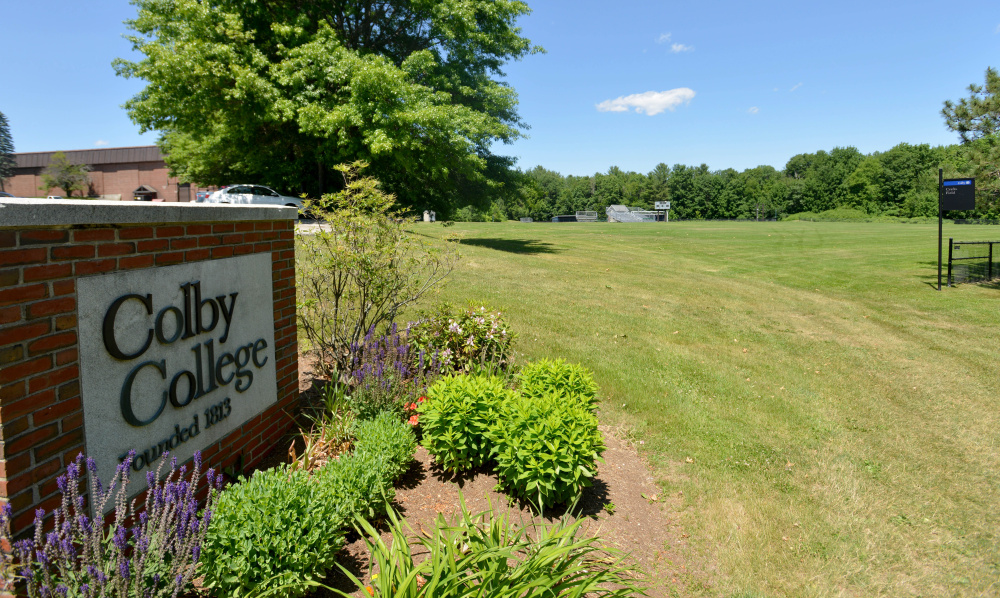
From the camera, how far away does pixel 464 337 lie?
6.15m

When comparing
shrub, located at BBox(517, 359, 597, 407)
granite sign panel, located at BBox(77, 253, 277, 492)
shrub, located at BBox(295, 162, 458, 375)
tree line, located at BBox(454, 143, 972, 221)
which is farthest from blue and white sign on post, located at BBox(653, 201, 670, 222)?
granite sign panel, located at BBox(77, 253, 277, 492)

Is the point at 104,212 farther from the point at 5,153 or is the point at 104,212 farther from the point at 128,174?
the point at 5,153

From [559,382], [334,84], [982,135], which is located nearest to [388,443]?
[559,382]

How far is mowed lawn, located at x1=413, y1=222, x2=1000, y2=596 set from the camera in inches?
154

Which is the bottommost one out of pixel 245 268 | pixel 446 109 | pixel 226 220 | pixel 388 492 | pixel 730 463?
pixel 730 463

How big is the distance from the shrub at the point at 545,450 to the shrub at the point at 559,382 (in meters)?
0.71

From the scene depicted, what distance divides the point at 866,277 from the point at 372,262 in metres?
19.2

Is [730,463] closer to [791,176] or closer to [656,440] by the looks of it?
[656,440]

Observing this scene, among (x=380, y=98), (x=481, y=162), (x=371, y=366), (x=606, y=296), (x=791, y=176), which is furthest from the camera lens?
(x=791, y=176)

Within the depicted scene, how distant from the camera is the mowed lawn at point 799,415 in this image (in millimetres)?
3922

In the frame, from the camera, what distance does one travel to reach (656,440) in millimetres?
5465

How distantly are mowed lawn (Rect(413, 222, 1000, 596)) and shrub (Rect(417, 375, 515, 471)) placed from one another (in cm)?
158

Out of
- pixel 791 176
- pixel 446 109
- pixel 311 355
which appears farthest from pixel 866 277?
pixel 791 176

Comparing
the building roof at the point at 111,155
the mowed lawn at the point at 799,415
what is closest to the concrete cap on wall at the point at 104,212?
the mowed lawn at the point at 799,415
